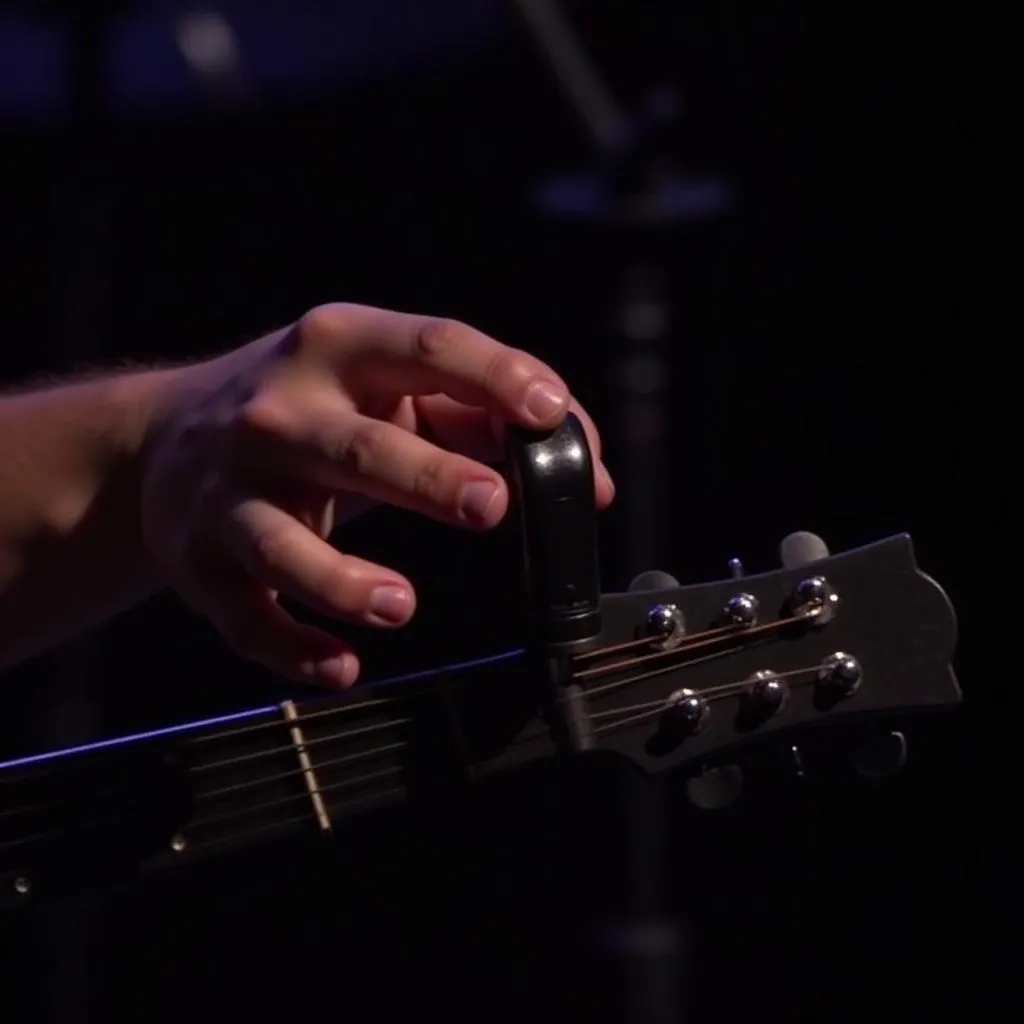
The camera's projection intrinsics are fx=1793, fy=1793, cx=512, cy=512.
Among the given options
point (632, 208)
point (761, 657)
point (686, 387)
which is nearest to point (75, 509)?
point (761, 657)

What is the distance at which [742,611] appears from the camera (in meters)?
0.85

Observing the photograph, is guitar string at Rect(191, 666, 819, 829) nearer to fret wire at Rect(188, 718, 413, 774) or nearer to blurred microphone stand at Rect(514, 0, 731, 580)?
fret wire at Rect(188, 718, 413, 774)

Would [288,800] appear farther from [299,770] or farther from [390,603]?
[390,603]

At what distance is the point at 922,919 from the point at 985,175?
830 mm

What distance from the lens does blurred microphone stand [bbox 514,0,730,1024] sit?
175cm

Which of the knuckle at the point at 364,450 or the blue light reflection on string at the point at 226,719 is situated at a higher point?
the knuckle at the point at 364,450

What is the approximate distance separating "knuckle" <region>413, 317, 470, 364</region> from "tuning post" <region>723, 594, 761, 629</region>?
202 mm

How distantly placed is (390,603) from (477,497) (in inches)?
2.3

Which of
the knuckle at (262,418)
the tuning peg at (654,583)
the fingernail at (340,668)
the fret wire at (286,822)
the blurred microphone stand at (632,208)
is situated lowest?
the fret wire at (286,822)

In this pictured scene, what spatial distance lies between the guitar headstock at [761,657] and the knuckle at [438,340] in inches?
6.4

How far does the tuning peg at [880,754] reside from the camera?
33.5 inches

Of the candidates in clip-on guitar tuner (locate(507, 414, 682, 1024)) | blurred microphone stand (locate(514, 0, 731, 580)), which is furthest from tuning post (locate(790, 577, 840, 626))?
blurred microphone stand (locate(514, 0, 731, 580))

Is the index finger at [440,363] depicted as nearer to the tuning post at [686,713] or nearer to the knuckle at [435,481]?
the knuckle at [435,481]

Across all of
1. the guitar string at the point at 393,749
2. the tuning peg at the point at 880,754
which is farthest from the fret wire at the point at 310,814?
the tuning peg at the point at 880,754
